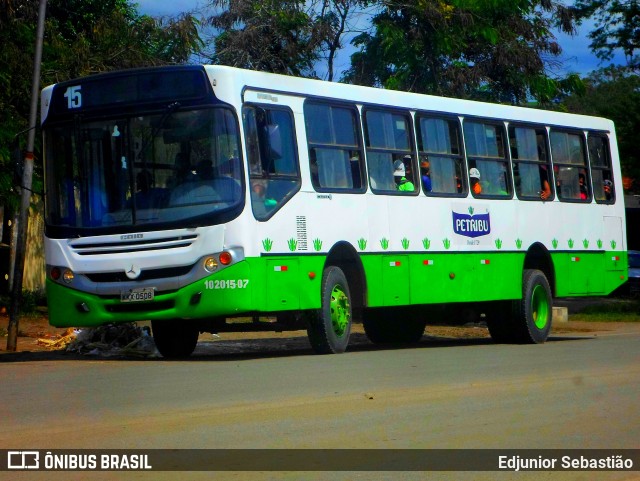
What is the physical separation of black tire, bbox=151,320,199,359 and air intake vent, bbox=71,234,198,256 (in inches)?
69.9

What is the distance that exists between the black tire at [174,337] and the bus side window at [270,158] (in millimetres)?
2287

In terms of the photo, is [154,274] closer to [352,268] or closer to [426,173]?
[352,268]

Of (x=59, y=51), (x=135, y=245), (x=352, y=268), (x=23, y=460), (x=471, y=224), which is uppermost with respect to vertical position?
(x=59, y=51)

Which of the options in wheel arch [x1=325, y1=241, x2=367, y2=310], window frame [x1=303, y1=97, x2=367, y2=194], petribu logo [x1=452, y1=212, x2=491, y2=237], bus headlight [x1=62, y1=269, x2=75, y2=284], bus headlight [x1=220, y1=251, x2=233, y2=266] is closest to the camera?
bus headlight [x1=220, y1=251, x2=233, y2=266]

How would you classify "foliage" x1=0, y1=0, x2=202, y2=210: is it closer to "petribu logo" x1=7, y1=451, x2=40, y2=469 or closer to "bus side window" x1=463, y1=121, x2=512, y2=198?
"bus side window" x1=463, y1=121, x2=512, y2=198

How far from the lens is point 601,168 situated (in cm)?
2069

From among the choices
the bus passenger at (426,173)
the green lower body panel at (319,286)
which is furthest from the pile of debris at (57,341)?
the bus passenger at (426,173)

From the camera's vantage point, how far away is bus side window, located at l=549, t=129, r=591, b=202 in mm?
19656

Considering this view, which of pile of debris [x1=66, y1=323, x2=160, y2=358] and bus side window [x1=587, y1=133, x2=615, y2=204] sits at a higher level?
bus side window [x1=587, y1=133, x2=615, y2=204]

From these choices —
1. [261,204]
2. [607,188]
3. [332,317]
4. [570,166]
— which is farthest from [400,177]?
[607,188]

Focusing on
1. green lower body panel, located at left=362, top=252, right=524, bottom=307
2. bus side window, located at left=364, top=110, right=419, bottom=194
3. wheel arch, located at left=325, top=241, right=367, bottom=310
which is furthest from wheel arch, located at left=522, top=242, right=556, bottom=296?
wheel arch, located at left=325, top=241, right=367, bottom=310

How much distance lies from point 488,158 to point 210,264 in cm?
605

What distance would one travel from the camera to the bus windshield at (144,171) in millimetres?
13703

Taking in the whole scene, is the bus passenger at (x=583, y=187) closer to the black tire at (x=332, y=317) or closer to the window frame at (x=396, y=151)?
the window frame at (x=396, y=151)
